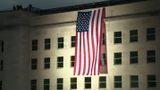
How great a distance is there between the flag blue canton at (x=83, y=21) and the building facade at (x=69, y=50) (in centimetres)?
288

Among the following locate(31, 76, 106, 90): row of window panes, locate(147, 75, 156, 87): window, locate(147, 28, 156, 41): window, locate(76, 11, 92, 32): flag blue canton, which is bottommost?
locate(147, 75, 156, 87): window

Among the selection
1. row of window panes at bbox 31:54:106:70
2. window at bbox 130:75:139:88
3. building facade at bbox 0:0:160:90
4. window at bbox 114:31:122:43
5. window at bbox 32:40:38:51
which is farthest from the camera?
window at bbox 32:40:38:51

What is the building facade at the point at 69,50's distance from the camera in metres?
71.8

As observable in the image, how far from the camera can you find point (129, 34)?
7356 centimetres

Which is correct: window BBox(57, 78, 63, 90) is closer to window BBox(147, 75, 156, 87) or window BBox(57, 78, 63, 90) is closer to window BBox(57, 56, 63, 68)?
window BBox(57, 56, 63, 68)

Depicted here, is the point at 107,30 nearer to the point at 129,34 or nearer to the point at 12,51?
the point at 129,34

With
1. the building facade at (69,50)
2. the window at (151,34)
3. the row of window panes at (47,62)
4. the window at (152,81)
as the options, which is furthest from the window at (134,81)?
the row of window panes at (47,62)

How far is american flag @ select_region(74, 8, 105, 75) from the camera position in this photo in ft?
237

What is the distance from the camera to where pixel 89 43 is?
73.4m

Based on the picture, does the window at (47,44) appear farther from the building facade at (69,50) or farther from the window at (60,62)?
the window at (60,62)

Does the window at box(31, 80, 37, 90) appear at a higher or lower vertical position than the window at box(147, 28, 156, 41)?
lower

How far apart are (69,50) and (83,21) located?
610 centimetres

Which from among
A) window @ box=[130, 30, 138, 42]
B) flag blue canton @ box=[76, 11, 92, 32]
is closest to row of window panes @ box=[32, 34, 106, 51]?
flag blue canton @ box=[76, 11, 92, 32]

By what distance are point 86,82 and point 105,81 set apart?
10.3 feet
